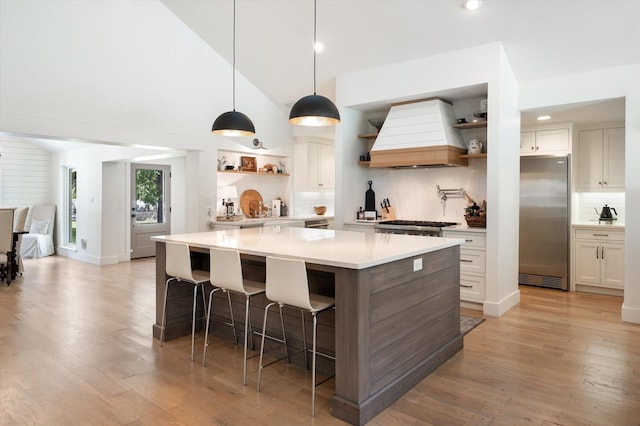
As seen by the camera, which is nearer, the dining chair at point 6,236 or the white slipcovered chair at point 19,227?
the dining chair at point 6,236

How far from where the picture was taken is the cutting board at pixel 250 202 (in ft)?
24.1

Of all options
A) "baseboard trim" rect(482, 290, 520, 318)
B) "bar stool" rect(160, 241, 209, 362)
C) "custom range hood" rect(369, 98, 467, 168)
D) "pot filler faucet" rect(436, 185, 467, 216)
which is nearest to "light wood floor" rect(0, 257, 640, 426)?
"baseboard trim" rect(482, 290, 520, 318)

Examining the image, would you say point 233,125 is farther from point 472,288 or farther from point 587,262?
point 587,262

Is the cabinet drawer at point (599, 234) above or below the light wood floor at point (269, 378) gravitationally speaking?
above

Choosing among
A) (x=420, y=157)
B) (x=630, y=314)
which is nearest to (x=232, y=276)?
(x=420, y=157)

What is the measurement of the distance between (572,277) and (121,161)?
7.59m

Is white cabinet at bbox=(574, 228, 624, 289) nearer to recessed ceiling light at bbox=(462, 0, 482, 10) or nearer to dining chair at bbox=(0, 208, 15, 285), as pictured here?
recessed ceiling light at bbox=(462, 0, 482, 10)

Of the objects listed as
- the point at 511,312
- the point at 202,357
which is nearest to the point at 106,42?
the point at 202,357

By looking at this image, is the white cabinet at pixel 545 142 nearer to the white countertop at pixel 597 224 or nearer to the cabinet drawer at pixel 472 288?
the white countertop at pixel 597 224

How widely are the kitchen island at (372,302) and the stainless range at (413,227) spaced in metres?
1.52

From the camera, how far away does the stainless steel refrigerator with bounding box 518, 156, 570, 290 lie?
18.2 feet

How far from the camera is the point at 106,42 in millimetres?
5297

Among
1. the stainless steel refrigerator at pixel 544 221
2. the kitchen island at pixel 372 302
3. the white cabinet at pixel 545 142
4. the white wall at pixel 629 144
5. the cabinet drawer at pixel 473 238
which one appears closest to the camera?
the kitchen island at pixel 372 302

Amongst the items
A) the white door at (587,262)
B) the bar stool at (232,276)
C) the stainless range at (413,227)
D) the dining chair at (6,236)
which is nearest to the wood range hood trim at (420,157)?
the stainless range at (413,227)
